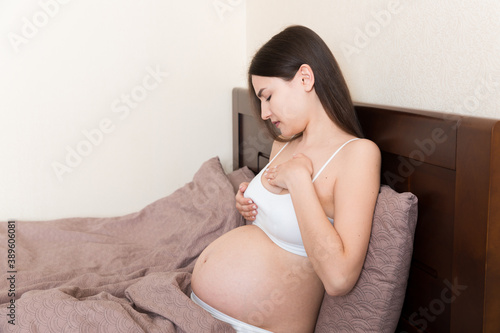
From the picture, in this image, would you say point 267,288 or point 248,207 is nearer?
point 267,288

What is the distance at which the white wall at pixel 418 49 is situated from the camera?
108cm

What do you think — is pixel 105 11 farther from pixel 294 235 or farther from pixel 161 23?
pixel 294 235

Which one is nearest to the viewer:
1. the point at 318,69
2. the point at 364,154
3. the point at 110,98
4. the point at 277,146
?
the point at 364,154

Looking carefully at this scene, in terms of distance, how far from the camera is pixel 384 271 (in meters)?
1.10

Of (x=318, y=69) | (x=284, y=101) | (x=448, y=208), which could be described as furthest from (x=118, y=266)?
(x=448, y=208)

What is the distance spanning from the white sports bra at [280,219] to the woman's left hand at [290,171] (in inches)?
1.3

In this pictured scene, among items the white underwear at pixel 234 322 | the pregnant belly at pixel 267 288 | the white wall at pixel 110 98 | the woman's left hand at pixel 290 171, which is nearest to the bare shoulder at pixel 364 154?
the woman's left hand at pixel 290 171

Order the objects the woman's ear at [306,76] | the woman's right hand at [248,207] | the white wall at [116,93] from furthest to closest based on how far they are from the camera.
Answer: the white wall at [116,93], the woman's right hand at [248,207], the woman's ear at [306,76]

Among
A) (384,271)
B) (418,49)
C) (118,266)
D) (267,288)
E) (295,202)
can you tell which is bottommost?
(118,266)

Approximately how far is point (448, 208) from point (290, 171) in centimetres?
37

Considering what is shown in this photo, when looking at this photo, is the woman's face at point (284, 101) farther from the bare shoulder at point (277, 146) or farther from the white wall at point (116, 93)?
the white wall at point (116, 93)

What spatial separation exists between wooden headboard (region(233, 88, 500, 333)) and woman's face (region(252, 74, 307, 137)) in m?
0.18

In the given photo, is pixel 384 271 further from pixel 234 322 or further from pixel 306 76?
pixel 306 76

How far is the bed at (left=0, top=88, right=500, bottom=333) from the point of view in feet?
3.23
